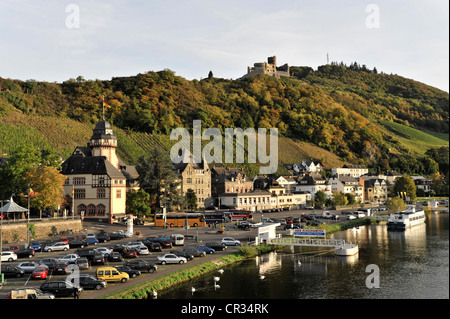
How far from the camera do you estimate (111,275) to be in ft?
110

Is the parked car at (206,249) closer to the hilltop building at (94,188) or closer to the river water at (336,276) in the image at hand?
the river water at (336,276)

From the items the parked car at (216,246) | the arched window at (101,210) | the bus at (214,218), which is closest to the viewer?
the parked car at (216,246)

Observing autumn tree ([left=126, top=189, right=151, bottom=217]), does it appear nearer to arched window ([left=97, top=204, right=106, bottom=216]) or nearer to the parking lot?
arched window ([left=97, top=204, right=106, bottom=216])

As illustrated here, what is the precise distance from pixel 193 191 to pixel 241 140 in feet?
213

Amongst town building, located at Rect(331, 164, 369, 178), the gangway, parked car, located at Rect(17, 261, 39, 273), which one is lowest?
the gangway

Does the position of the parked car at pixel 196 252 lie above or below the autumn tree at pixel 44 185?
below

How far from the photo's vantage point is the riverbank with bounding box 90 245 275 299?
29.7m

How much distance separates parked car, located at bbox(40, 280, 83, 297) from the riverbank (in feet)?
3.41

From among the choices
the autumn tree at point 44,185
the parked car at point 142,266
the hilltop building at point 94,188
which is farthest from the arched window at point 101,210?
the parked car at point 142,266

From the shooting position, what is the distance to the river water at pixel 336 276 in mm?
34781

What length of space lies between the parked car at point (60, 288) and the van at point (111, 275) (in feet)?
12.3

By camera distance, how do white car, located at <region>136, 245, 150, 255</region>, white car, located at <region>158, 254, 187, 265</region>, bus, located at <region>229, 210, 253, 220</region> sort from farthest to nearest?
bus, located at <region>229, 210, 253, 220</region>
white car, located at <region>136, 245, 150, 255</region>
white car, located at <region>158, 254, 187, 265</region>

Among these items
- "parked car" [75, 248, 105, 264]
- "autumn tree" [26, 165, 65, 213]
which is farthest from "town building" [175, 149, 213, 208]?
"parked car" [75, 248, 105, 264]
